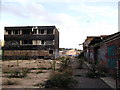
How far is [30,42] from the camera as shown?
145 ft

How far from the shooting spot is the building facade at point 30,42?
43031 millimetres

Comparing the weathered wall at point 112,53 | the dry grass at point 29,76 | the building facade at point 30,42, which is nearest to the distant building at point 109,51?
the weathered wall at point 112,53

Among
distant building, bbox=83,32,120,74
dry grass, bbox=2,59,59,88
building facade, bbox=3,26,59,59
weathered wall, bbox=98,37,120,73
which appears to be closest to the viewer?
dry grass, bbox=2,59,59,88

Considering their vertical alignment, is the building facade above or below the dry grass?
above

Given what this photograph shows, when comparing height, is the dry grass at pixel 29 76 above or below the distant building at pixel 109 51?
below

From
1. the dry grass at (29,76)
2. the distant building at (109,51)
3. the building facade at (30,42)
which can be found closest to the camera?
the dry grass at (29,76)

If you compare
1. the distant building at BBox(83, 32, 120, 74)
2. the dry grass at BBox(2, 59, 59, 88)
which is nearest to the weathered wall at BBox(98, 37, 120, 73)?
the distant building at BBox(83, 32, 120, 74)

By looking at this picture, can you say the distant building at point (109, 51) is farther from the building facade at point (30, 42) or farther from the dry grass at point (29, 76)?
the building facade at point (30, 42)

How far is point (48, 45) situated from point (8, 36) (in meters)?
11.6

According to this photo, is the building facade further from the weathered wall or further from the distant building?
the weathered wall

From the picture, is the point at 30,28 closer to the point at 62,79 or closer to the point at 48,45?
the point at 48,45

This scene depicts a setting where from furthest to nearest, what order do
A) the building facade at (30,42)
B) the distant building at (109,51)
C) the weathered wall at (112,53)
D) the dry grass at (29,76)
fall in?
the building facade at (30,42) < the distant building at (109,51) < the weathered wall at (112,53) < the dry grass at (29,76)

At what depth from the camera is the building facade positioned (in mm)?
43031

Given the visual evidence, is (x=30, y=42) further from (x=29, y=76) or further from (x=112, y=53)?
(x=112, y=53)
